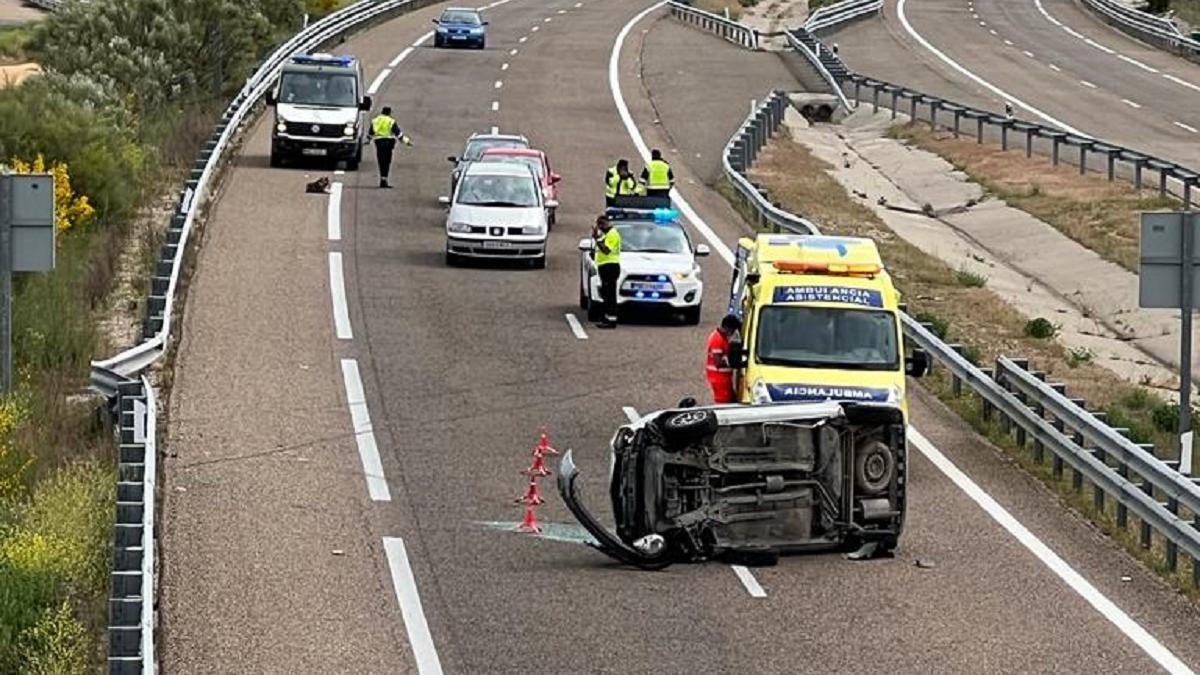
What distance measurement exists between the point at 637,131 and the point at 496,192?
59.7 ft

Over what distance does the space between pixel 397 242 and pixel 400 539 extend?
19.4m

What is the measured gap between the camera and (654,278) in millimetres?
32625

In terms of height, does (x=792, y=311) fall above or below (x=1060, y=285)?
above

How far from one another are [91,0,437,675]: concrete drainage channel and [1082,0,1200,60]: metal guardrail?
44540mm

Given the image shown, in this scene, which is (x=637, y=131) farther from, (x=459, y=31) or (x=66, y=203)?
(x=66, y=203)

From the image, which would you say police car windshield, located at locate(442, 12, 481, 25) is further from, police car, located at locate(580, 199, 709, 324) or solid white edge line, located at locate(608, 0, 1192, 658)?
solid white edge line, located at locate(608, 0, 1192, 658)

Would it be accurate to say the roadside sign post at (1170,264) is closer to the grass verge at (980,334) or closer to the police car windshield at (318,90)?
the grass verge at (980,334)

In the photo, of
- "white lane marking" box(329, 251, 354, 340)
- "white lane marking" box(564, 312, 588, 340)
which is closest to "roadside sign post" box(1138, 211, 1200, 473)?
"white lane marking" box(564, 312, 588, 340)

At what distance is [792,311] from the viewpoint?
2352 centimetres

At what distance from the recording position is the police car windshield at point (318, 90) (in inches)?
1866

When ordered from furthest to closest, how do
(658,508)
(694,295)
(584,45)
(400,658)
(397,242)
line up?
(584,45)
(397,242)
(694,295)
(658,508)
(400,658)

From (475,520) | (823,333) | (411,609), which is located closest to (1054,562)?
(823,333)

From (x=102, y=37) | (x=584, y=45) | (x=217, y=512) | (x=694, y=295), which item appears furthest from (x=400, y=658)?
(x=584, y=45)

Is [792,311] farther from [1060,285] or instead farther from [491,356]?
[1060,285]
